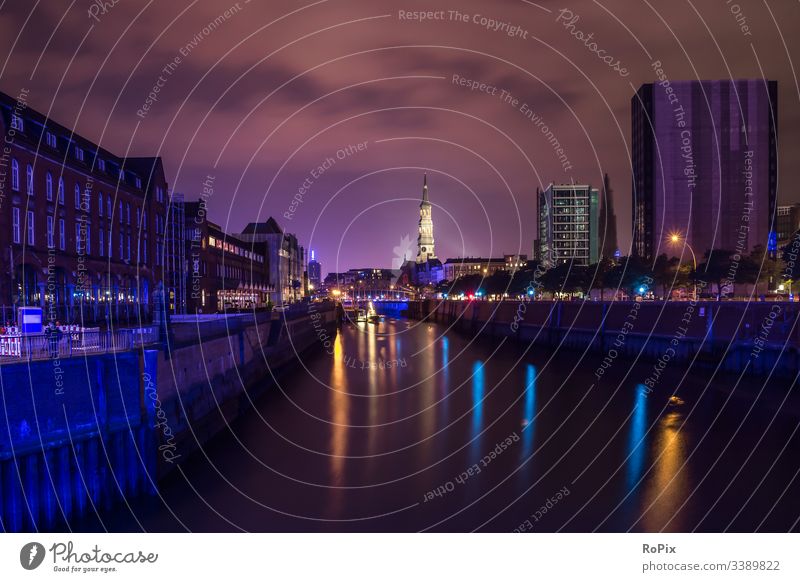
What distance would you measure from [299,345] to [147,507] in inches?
1909

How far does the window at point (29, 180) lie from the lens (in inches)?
1357

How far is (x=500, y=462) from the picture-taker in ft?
85.0

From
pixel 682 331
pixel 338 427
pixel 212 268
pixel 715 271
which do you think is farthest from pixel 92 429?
pixel 715 271

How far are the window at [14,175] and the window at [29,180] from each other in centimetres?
78

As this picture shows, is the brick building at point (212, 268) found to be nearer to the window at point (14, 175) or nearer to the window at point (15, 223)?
the window at point (15, 223)

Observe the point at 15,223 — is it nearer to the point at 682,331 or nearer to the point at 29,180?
the point at 29,180

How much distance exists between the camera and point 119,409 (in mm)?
18578

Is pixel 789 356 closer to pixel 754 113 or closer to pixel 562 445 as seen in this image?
pixel 562 445

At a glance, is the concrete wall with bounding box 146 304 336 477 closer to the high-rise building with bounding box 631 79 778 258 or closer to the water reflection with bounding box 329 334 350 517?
the water reflection with bounding box 329 334 350 517

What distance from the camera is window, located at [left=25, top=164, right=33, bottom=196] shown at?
3447cm

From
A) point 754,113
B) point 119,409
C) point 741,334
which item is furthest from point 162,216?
point 754,113

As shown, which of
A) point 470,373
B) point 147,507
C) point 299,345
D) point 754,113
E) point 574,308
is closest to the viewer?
point 147,507

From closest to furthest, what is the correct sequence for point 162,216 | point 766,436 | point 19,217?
1. point 766,436
2. point 19,217
3. point 162,216

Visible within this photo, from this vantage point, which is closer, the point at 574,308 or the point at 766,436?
the point at 766,436
